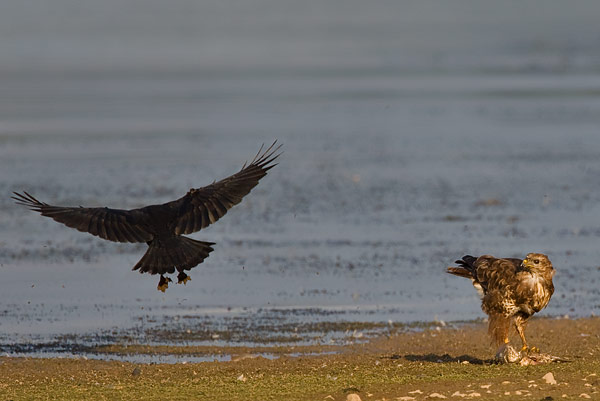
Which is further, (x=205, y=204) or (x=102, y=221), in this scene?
(x=205, y=204)

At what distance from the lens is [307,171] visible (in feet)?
65.0

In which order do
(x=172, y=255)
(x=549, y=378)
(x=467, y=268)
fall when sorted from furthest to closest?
(x=467, y=268), (x=172, y=255), (x=549, y=378)

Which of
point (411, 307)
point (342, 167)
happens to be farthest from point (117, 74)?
point (411, 307)

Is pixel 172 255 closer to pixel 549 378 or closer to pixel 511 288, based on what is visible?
pixel 511 288

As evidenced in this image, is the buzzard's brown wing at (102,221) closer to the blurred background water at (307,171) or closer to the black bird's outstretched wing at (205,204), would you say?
the black bird's outstretched wing at (205,204)

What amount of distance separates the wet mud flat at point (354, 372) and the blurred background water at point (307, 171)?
970 millimetres

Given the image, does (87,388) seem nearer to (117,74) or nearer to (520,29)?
(117,74)

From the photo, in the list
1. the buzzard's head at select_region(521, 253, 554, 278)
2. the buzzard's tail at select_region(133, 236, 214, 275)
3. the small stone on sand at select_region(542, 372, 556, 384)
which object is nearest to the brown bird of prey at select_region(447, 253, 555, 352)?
the buzzard's head at select_region(521, 253, 554, 278)

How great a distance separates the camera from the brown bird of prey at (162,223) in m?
9.73

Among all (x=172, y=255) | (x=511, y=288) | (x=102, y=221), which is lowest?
(x=511, y=288)

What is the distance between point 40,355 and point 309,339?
2.51 metres

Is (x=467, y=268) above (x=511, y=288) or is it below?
above

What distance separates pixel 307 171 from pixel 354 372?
34.9 ft

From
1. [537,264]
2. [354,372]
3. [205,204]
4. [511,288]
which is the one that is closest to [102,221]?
[205,204]
